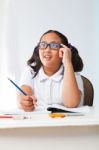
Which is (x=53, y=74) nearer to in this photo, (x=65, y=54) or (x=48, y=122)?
(x=65, y=54)

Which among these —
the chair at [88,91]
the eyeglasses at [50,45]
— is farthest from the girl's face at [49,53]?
the chair at [88,91]

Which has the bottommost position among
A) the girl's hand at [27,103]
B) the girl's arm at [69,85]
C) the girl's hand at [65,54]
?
the girl's hand at [27,103]

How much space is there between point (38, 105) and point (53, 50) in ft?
0.63

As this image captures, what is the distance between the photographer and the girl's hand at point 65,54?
0.91 m

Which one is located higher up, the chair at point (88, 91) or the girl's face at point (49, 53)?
the girl's face at point (49, 53)

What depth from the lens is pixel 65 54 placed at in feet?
2.98

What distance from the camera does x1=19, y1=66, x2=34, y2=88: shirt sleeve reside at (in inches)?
34.7

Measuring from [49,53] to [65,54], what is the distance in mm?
55

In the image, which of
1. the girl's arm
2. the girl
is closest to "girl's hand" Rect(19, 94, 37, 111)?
the girl

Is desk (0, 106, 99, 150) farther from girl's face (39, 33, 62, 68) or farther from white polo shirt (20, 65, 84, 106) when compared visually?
girl's face (39, 33, 62, 68)

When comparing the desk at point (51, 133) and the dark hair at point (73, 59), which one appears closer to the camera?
the desk at point (51, 133)
